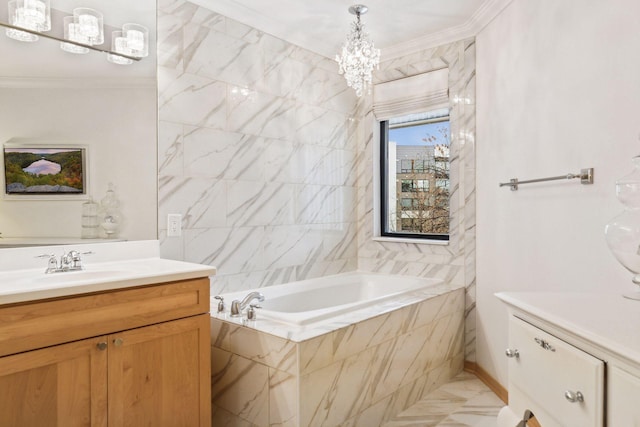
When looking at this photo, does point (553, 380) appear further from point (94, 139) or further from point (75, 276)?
point (94, 139)

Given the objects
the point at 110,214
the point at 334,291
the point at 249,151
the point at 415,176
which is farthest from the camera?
the point at 415,176

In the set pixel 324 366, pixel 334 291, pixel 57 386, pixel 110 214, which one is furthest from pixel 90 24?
pixel 334 291

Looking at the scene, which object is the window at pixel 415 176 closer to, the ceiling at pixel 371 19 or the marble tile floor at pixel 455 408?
the ceiling at pixel 371 19

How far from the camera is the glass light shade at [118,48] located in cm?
219

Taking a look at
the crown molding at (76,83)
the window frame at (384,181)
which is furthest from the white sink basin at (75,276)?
the window frame at (384,181)

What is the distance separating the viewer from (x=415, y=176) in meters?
3.61

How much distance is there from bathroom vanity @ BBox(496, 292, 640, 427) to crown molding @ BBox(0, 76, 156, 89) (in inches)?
80.4

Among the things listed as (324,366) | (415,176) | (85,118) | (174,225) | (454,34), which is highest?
(454,34)

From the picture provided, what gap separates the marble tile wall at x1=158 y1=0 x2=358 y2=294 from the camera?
2424 millimetres

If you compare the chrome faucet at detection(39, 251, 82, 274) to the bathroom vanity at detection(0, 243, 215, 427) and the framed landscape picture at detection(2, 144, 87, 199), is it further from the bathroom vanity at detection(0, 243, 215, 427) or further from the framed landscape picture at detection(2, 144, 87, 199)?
the framed landscape picture at detection(2, 144, 87, 199)

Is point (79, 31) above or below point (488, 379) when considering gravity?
above

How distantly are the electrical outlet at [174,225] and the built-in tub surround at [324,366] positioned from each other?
44cm

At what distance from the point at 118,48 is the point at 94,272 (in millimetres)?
1167

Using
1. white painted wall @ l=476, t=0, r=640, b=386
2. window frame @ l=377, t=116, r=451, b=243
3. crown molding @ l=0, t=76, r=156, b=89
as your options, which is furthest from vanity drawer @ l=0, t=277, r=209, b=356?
window frame @ l=377, t=116, r=451, b=243
